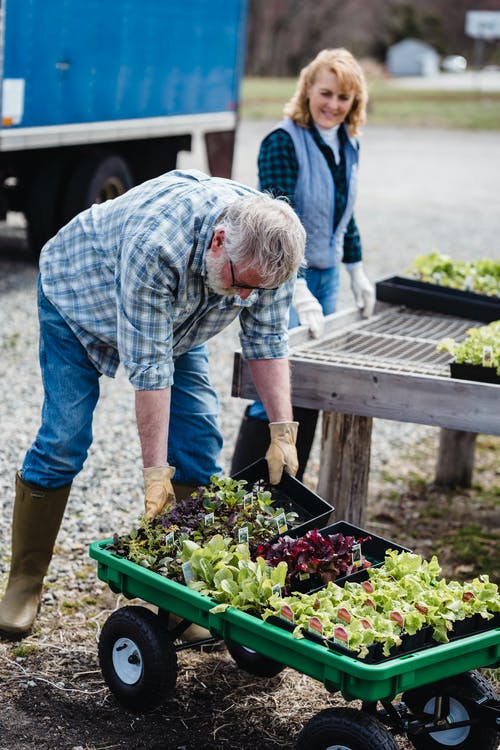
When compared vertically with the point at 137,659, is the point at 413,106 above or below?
above

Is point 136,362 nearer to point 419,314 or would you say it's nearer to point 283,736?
point 283,736

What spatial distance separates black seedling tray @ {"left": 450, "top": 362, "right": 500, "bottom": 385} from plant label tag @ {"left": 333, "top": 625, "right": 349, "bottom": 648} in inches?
52.4

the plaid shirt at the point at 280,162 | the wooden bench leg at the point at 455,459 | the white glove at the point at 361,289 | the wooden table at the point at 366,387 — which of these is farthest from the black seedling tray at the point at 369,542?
the wooden bench leg at the point at 455,459

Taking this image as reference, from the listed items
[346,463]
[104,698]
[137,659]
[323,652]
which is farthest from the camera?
[346,463]

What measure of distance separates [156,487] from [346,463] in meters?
1.17

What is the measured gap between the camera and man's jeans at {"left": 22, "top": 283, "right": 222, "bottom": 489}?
11.1 feet

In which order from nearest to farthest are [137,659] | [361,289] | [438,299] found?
[137,659] < [361,289] < [438,299]

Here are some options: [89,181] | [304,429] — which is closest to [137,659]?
[304,429]

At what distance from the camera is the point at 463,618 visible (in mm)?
2729

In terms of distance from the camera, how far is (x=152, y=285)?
2.94 metres

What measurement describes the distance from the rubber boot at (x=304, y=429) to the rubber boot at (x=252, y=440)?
14cm

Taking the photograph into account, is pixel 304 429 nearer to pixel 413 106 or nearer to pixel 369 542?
pixel 369 542

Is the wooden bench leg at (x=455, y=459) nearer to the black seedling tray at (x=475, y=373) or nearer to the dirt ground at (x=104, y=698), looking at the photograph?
the dirt ground at (x=104, y=698)

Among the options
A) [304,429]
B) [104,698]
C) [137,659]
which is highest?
[304,429]
